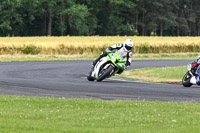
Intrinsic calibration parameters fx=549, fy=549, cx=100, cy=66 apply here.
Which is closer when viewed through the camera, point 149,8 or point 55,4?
point 55,4

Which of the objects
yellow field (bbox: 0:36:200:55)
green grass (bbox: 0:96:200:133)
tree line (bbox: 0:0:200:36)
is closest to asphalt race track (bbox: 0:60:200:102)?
green grass (bbox: 0:96:200:133)

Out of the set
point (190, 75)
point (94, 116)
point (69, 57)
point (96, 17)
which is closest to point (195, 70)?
point (190, 75)

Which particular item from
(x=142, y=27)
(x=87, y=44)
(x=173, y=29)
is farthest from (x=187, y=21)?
(x=87, y=44)

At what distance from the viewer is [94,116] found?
11.7 m

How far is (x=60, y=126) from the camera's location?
10.2 m

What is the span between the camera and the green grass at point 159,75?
22.5 m

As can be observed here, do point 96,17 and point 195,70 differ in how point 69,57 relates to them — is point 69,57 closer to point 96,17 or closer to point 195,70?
point 195,70

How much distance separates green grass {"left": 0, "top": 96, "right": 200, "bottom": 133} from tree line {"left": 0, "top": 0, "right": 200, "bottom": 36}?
6112 cm

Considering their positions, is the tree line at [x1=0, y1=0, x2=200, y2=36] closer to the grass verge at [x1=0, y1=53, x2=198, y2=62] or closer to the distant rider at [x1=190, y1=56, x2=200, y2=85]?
the grass verge at [x1=0, y1=53, x2=198, y2=62]

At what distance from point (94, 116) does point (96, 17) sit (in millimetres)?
85011

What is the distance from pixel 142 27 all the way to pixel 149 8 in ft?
21.2

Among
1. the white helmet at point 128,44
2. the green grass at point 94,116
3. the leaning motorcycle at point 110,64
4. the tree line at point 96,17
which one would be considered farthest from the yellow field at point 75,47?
the tree line at point 96,17

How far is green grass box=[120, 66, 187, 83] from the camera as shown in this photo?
22478 millimetres

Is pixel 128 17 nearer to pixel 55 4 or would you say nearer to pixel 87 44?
pixel 55 4
